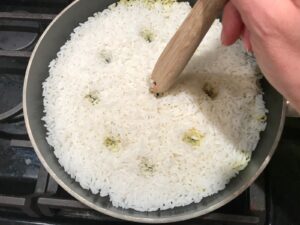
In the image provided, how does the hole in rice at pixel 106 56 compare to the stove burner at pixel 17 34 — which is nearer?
the hole in rice at pixel 106 56

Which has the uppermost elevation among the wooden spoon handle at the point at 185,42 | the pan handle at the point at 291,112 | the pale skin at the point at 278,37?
the pale skin at the point at 278,37

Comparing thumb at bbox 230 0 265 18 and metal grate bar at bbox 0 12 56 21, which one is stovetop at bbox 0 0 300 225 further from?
thumb at bbox 230 0 265 18

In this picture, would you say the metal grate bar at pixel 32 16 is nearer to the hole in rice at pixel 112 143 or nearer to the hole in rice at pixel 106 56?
the hole in rice at pixel 106 56

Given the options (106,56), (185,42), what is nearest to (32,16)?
(106,56)

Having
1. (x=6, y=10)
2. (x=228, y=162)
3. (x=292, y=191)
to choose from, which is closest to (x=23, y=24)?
(x=6, y=10)

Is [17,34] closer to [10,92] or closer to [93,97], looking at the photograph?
[10,92]

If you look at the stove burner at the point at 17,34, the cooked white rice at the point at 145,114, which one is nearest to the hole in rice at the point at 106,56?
the cooked white rice at the point at 145,114
